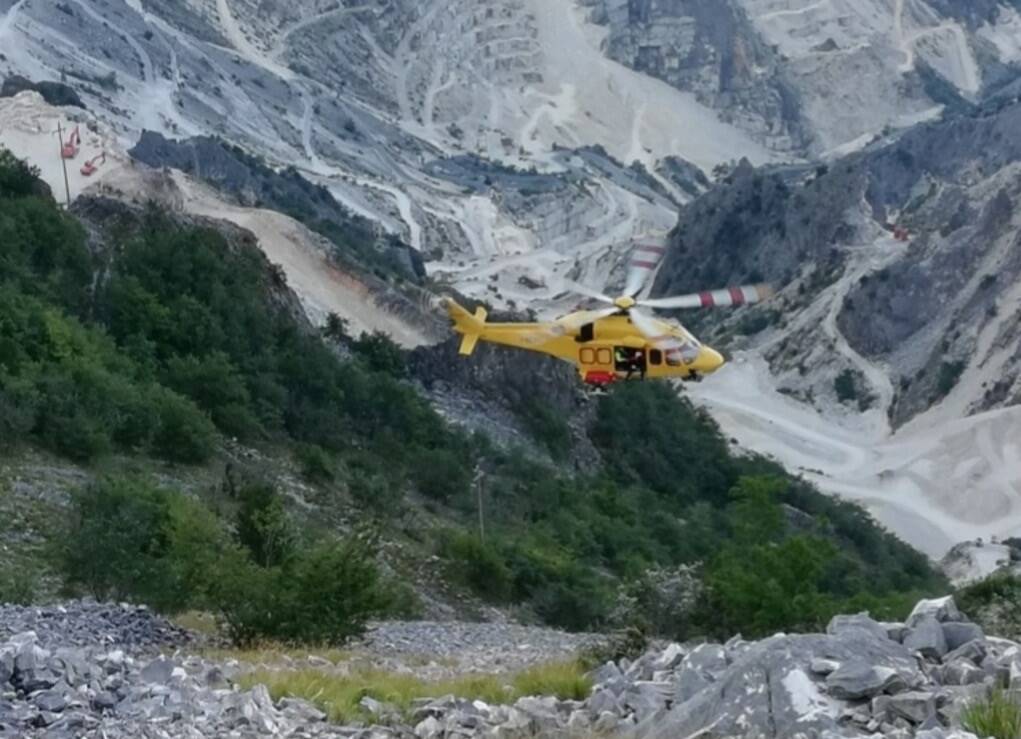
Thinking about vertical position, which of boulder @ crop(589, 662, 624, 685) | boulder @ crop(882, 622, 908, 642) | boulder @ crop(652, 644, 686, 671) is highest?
boulder @ crop(882, 622, 908, 642)

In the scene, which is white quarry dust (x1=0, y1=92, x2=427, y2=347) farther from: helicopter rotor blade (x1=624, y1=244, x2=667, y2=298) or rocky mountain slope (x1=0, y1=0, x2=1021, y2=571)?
helicopter rotor blade (x1=624, y1=244, x2=667, y2=298)

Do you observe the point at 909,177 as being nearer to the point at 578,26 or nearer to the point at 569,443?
the point at 578,26

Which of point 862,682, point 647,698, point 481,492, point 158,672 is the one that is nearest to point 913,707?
point 862,682

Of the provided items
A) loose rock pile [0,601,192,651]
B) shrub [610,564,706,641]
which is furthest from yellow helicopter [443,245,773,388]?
loose rock pile [0,601,192,651]

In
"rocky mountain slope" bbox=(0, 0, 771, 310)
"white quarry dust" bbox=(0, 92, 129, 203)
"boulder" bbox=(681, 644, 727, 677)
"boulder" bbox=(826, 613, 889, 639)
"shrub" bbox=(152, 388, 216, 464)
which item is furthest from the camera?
"rocky mountain slope" bbox=(0, 0, 771, 310)

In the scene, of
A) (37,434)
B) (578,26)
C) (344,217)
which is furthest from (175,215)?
(578,26)

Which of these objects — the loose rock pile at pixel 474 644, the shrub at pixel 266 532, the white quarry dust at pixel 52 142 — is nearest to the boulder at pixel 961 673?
the loose rock pile at pixel 474 644

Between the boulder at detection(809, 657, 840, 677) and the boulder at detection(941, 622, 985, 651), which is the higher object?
the boulder at detection(809, 657, 840, 677)

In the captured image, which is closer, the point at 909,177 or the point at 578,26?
the point at 909,177

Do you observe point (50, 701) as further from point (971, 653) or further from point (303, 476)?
point (303, 476)
